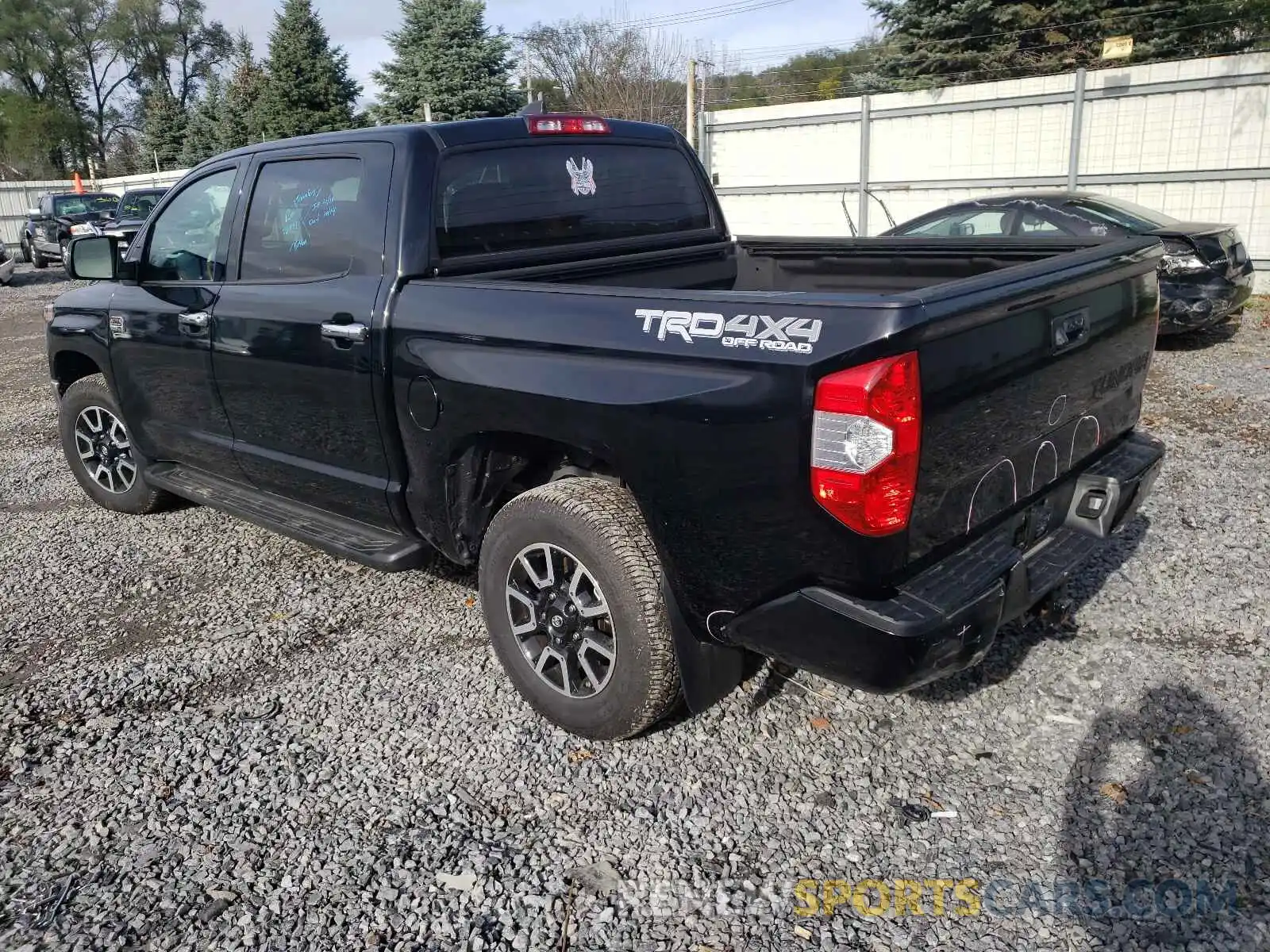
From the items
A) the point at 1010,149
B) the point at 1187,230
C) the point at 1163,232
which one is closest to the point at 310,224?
the point at 1163,232

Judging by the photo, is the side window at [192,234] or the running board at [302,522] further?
the side window at [192,234]

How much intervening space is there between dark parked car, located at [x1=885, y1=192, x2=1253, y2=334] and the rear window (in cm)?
495

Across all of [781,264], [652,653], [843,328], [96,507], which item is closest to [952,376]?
[843,328]

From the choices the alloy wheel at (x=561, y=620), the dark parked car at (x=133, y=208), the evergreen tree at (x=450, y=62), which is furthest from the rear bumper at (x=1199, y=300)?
the evergreen tree at (x=450, y=62)

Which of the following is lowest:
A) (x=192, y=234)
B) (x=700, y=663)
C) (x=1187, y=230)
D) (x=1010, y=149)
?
(x=700, y=663)

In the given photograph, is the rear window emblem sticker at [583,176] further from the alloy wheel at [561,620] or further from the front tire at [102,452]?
the front tire at [102,452]

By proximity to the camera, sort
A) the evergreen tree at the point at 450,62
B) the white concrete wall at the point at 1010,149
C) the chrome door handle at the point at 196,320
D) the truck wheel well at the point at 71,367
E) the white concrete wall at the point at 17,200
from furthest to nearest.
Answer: the white concrete wall at the point at 17,200 < the evergreen tree at the point at 450,62 < the white concrete wall at the point at 1010,149 < the truck wheel well at the point at 71,367 < the chrome door handle at the point at 196,320

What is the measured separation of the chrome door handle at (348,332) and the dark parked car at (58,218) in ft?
75.1

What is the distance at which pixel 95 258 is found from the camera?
16.0 ft

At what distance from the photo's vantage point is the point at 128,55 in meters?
59.7

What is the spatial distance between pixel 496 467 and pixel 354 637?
1208mm

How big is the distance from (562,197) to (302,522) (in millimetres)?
1750

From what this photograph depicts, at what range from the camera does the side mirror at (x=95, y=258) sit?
4863 millimetres

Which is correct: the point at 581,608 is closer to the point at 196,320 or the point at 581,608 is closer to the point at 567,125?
the point at 567,125
